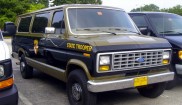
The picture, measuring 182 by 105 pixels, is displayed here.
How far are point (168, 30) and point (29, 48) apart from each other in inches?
150

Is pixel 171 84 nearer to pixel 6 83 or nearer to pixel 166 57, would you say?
pixel 166 57

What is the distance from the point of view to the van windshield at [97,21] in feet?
18.1

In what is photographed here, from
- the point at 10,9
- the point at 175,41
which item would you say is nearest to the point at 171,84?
the point at 175,41

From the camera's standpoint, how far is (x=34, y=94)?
6.33 metres

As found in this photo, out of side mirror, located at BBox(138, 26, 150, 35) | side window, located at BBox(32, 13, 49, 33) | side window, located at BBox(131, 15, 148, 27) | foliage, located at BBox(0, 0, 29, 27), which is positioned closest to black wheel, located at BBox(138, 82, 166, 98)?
side mirror, located at BBox(138, 26, 150, 35)

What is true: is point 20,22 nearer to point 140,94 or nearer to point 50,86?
point 50,86

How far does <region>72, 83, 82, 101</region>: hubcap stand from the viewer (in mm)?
4891

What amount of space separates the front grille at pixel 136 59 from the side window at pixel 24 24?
13.6 ft

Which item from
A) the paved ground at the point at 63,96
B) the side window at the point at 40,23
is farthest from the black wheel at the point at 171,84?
the side window at the point at 40,23

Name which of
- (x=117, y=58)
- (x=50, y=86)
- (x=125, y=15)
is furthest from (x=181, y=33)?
(x=50, y=86)

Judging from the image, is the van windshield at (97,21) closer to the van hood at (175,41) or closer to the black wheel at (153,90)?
the van hood at (175,41)

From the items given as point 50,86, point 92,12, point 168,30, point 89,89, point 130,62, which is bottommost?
point 50,86

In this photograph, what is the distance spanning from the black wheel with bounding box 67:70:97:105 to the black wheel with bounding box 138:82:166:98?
1.67 m

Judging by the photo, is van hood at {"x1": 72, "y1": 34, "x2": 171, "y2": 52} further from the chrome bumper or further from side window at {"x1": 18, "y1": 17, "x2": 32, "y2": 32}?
side window at {"x1": 18, "y1": 17, "x2": 32, "y2": 32}
